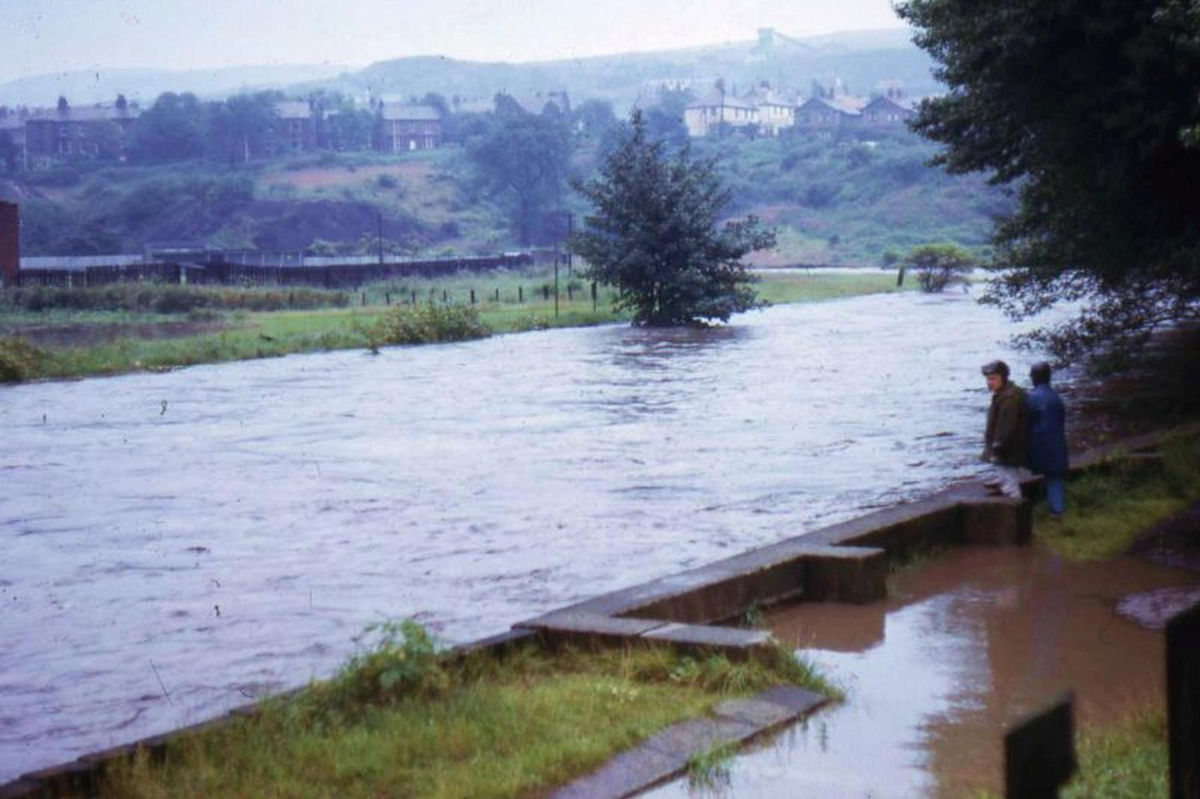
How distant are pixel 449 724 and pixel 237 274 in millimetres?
68489

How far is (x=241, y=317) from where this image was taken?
184 ft

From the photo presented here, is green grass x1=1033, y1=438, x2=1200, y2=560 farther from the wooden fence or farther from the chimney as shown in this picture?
the chimney

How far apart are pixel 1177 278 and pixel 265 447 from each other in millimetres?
12992

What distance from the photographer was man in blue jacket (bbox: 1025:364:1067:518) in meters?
13.7

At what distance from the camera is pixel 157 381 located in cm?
3553

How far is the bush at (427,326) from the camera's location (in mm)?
45594

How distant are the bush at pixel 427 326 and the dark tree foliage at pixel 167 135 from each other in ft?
326

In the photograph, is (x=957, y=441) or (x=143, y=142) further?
(x=143, y=142)

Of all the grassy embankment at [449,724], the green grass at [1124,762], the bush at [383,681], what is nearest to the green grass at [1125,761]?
the green grass at [1124,762]

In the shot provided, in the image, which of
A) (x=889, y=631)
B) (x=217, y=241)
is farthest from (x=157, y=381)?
(x=217, y=241)

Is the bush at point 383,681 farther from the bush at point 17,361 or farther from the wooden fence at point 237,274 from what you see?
the wooden fence at point 237,274

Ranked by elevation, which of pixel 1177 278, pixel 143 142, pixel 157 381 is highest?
pixel 143 142

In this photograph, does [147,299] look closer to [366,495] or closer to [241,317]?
[241,317]

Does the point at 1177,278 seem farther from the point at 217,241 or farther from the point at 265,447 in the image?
the point at 217,241
